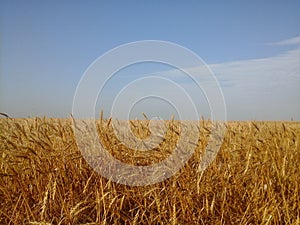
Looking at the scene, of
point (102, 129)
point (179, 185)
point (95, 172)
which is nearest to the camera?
point (179, 185)

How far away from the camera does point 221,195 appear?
7.57 feet

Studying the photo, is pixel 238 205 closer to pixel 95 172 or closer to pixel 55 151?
pixel 95 172

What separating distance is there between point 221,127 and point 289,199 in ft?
3.73

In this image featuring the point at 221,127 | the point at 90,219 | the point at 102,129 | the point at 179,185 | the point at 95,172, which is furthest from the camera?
the point at 221,127

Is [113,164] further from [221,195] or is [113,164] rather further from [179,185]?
[221,195]

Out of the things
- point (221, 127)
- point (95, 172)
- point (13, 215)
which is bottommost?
point (13, 215)

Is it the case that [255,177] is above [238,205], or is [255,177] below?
above

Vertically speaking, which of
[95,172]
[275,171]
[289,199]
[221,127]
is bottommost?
[95,172]

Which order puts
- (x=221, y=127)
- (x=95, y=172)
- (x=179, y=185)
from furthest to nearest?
(x=221, y=127) → (x=95, y=172) → (x=179, y=185)

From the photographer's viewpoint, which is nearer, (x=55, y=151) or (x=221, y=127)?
(x=55, y=151)

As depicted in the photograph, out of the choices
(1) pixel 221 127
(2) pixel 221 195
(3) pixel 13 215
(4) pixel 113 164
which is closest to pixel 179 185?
(2) pixel 221 195

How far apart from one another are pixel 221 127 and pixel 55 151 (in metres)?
1.60

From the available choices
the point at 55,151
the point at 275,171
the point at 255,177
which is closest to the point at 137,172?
the point at 55,151

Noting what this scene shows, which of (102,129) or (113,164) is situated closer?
(113,164)
